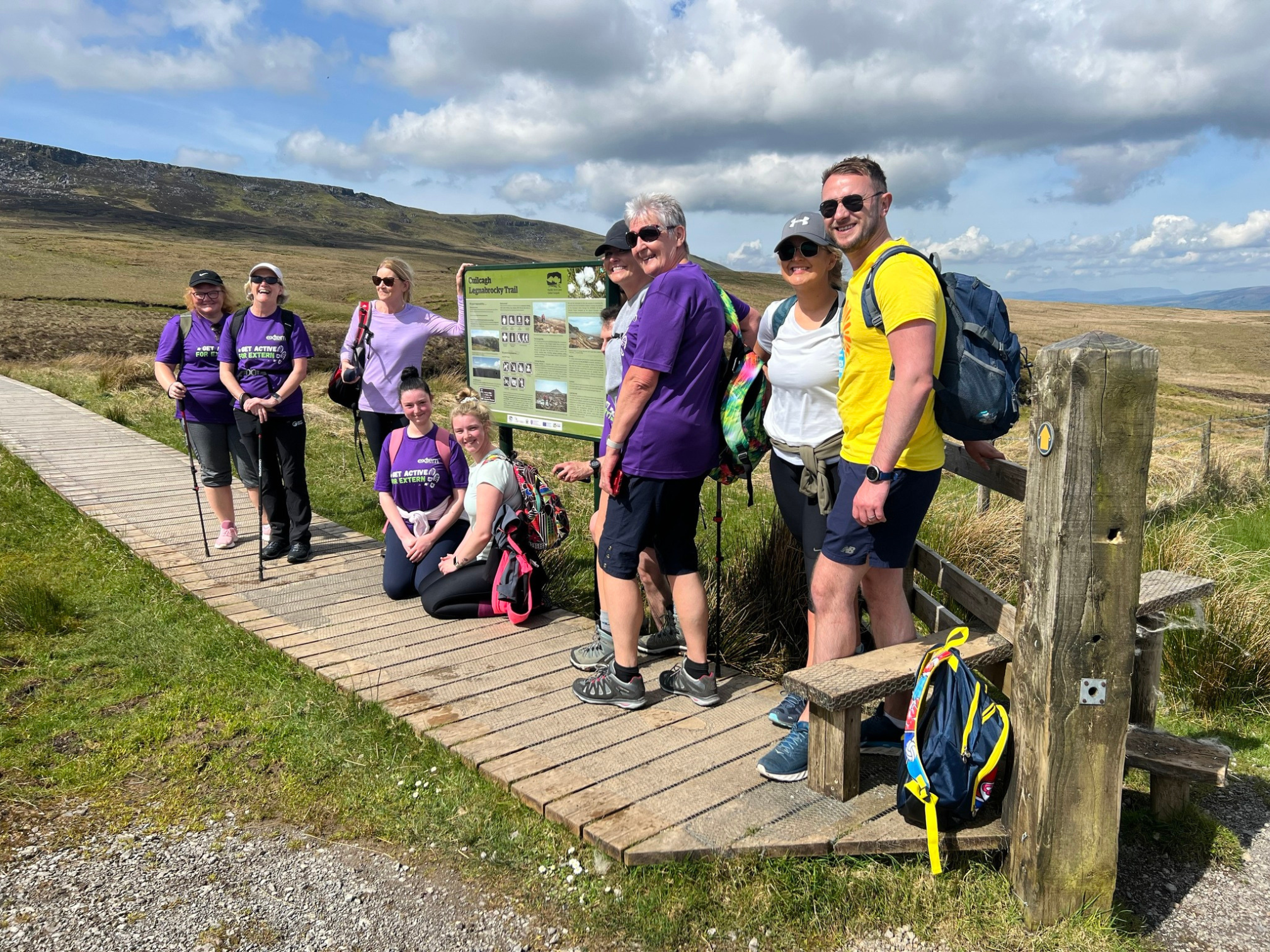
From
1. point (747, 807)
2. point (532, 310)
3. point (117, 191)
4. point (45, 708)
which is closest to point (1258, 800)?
point (747, 807)

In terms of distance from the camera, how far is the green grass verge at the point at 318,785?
2.87 meters

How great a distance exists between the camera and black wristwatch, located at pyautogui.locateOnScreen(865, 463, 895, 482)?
290cm

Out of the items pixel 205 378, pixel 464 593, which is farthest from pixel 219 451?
pixel 464 593

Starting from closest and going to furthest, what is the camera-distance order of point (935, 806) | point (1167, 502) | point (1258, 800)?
1. point (935, 806)
2. point (1258, 800)
3. point (1167, 502)

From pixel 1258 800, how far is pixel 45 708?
18.0 ft

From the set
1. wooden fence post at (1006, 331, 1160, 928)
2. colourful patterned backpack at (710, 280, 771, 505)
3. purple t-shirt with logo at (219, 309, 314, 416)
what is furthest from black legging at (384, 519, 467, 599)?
wooden fence post at (1006, 331, 1160, 928)

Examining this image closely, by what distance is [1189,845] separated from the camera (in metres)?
3.37

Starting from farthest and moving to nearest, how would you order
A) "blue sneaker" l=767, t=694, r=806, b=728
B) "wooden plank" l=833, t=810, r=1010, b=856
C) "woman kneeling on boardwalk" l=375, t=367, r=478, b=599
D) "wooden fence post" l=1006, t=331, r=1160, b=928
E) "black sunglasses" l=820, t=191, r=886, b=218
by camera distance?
"woman kneeling on boardwalk" l=375, t=367, r=478, b=599 < "blue sneaker" l=767, t=694, r=806, b=728 < "black sunglasses" l=820, t=191, r=886, b=218 < "wooden plank" l=833, t=810, r=1010, b=856 < "wooden fence post" l=1006, t=331, r=1160, b=928

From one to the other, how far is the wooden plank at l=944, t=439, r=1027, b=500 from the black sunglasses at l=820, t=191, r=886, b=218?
1.03 metres

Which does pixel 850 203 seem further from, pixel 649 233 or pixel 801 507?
pixel 801 507

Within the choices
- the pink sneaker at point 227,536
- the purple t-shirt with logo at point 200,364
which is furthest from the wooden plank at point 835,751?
the pink sneaker at point 227,536

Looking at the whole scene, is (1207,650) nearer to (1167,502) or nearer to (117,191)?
(1167,502)

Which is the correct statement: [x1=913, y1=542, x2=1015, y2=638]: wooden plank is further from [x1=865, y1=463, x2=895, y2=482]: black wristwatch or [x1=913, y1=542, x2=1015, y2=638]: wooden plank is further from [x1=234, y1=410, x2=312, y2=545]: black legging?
[x1=234, y1=410, x2=312, y2=545]: black legging

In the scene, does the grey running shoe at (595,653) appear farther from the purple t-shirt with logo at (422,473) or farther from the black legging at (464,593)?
the purple t-shirt with logo at (422,473)
